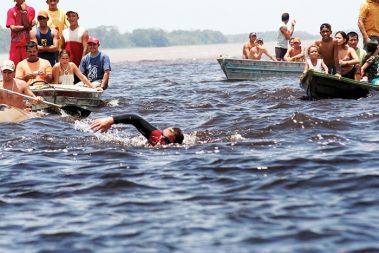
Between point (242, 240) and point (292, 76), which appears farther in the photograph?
point (292, 76)

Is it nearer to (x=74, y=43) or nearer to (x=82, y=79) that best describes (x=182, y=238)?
(x=82, y=79)

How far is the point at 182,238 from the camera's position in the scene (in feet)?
21.2

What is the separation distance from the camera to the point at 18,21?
16.8m

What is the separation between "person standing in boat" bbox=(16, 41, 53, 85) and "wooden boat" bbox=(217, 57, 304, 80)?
350 inches

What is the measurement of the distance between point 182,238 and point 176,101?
476 inches

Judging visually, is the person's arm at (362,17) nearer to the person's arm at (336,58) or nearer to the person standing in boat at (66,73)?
the person's arm at (336,58)

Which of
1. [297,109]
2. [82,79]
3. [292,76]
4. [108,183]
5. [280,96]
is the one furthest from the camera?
[292,76]

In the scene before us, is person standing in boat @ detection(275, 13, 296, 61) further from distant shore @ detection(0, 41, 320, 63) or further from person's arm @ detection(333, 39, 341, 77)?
distant shore @ detection(0, 41, 320, 63)

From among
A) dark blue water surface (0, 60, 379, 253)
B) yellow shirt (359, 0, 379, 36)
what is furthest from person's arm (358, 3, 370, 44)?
dark blue water surface (0, 60, 379, 253)

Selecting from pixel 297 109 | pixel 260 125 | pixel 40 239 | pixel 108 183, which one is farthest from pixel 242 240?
pixel 297 109

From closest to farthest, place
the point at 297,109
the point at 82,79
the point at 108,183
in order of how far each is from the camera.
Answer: the point at 108,183, the point at 297,109, the point at 82,79

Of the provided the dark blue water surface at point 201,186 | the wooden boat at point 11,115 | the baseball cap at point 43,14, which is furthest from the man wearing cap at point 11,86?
the baseball cap at point 43,14

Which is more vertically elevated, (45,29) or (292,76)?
(45,29)

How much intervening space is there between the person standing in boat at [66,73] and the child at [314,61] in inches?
172
